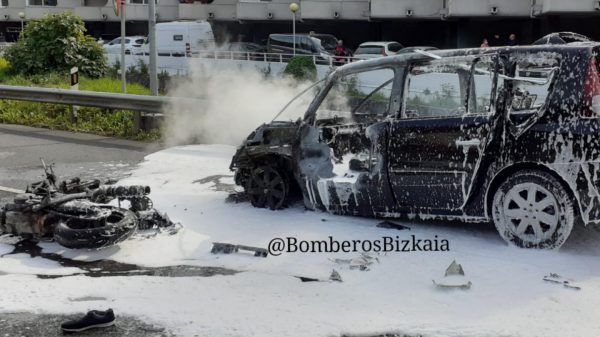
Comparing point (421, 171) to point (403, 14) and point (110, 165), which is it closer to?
point (110, 165)

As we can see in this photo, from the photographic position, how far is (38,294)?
5172 mm

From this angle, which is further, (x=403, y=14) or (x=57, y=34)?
(x=403, y=14)

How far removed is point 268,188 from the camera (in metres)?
7.46

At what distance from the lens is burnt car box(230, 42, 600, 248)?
5.65m

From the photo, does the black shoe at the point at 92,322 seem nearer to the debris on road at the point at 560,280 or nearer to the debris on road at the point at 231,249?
the debris on road at the point at 231,249

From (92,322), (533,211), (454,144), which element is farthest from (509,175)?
(92,322)

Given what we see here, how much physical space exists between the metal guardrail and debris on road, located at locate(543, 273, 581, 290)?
757cm

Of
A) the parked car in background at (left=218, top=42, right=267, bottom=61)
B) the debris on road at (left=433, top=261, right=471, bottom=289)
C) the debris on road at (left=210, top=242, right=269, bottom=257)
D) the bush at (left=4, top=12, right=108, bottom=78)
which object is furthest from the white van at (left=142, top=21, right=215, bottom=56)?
the debris on road at (left=433, top=261, right=471, bottom=289)

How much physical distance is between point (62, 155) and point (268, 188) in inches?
201

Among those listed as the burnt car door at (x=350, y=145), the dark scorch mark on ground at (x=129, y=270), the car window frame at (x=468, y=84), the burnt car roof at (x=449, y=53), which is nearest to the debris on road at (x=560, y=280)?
the car window frame at (x=468, y=84)

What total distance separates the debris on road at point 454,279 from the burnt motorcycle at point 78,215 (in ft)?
9.10

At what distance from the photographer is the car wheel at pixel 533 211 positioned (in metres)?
5.62

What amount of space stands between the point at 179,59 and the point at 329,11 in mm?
12252

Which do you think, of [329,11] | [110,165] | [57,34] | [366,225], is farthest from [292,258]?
[329,11]
